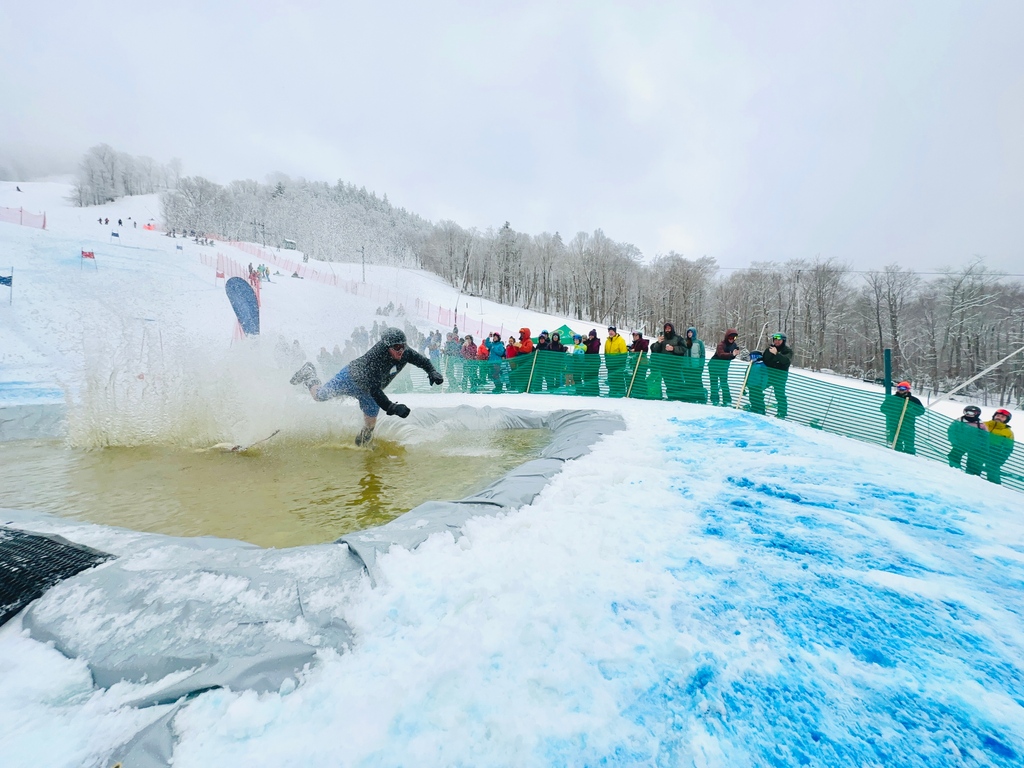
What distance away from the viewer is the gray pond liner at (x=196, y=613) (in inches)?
66.0

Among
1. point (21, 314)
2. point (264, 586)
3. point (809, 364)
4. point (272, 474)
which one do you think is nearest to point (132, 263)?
point (21, 314)

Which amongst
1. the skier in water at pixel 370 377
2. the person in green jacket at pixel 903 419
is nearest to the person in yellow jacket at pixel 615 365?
the person in green jacket at pixel 903 419

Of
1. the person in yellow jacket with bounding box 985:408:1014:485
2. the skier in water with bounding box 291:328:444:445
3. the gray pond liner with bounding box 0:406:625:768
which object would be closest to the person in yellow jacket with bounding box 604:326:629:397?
the skier in water with bounding box 291:328:444:445

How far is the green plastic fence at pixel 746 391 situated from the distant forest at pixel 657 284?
28164mm

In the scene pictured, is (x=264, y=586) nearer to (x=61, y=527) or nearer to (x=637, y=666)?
(x=637, y=666)

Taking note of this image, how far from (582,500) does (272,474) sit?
376cm

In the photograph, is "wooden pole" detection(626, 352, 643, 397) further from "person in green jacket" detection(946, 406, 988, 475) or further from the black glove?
the black glove

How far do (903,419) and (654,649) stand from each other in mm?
7370

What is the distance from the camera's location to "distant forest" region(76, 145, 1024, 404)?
138ft

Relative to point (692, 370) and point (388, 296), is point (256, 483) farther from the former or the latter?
point (388, 296)

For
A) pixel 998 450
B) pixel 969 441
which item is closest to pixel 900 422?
pixel 969 441

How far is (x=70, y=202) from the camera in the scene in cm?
9438

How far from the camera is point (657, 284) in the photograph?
196 ft

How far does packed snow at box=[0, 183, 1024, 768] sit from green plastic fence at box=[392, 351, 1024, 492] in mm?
2744
